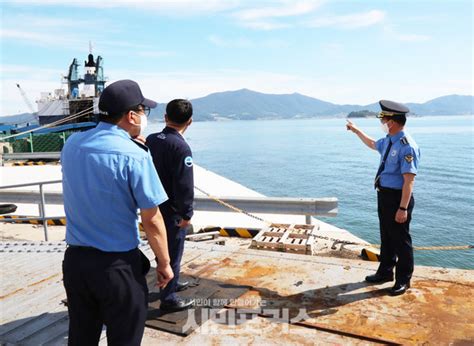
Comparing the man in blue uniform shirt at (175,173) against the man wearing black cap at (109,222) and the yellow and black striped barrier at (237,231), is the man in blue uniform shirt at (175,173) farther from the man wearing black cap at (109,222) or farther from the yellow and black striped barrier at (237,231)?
the yellow and black striped barrier at (237,231)

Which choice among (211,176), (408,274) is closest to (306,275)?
(408,274)

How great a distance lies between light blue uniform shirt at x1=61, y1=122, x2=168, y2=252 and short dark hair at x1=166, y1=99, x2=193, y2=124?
135 cm

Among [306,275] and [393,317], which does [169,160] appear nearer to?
[306,275]

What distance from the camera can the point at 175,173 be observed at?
11.8ft

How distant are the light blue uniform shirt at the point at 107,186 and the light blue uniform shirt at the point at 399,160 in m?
2.90

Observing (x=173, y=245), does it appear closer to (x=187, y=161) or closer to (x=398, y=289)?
(x=187, y=161)

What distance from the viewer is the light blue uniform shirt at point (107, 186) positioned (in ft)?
7.46

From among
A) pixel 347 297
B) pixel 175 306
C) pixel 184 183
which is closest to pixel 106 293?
pixel 184 183

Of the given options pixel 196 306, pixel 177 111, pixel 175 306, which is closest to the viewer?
pixel 177 111

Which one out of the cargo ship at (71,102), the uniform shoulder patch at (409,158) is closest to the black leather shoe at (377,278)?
the uniform shoulder patch at (409,158)

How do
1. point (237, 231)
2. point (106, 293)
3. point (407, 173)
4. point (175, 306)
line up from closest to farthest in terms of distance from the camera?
1. point (106, 293)
2. point (175, 306)
3. point (407, 173)
4. point (237, 231)

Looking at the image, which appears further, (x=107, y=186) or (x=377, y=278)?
(x=377, y=278)

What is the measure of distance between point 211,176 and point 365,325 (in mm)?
19106

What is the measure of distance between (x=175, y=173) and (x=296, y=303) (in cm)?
185
